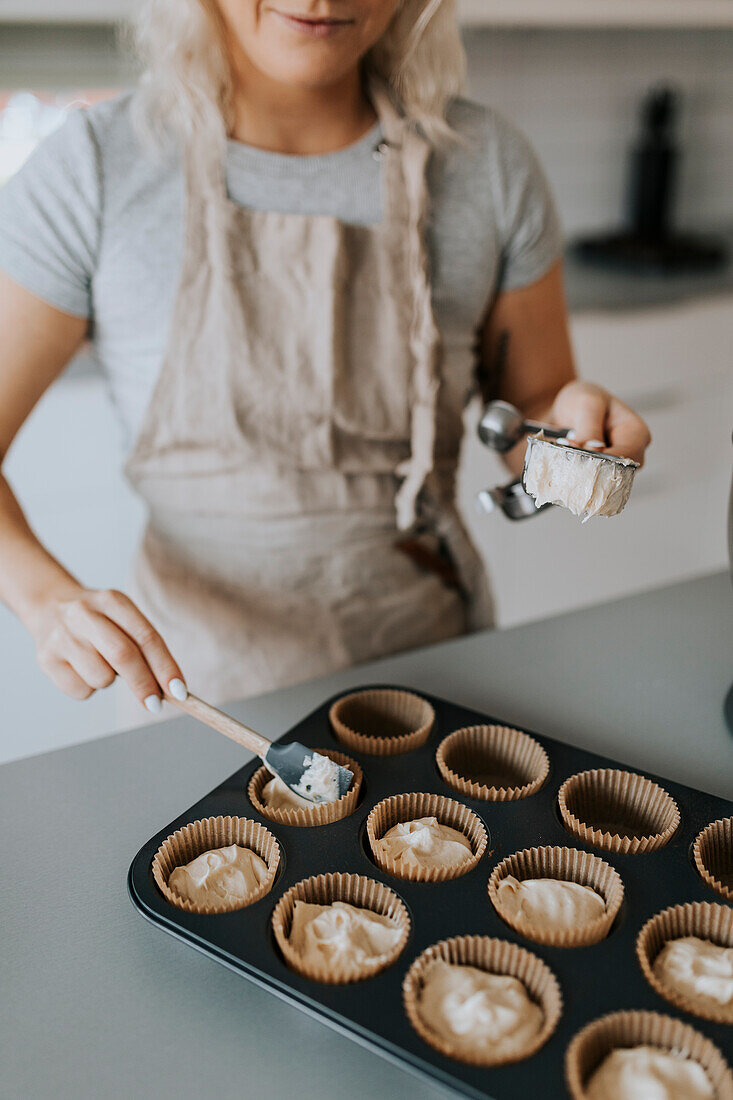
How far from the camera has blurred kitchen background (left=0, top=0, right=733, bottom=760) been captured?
5.99 ft

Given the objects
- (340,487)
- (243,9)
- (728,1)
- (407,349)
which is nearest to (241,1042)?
(340,487)

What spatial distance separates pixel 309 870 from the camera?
639mm

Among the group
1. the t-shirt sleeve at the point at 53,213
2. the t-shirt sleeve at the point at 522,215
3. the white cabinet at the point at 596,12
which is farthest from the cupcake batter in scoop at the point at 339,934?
the white cabinet at the point at 596,12

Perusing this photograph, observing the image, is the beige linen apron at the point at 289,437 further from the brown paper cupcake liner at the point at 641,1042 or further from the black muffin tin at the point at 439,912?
the brown paper cupcake liner at the point at 641,1042

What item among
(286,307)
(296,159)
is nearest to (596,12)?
(296,159)

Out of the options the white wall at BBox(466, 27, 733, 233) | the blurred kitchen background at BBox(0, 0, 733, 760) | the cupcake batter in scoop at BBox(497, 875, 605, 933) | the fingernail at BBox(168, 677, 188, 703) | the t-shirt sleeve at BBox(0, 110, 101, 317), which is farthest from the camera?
the white wall at BBox(466, 27, 733, 233)

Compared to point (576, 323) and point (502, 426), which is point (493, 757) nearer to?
point (502, 426)

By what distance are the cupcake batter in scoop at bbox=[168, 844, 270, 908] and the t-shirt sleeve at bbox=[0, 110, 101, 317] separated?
0.62 metres

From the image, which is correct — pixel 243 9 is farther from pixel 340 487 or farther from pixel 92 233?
pixel 340 487

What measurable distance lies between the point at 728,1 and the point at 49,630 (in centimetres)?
217

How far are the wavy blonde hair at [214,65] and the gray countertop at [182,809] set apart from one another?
0.60 metres

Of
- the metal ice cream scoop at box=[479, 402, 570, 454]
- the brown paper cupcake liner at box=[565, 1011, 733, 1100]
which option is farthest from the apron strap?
the brown paper cupcake liner at box=[565, 1011, 733, 1100]

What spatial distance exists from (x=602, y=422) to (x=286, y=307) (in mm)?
389

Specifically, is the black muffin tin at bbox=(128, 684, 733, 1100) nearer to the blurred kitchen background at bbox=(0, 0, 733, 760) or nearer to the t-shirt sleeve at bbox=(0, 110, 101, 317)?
the t-shirt sleeve at bbox=(0, 110, 101, 317)
